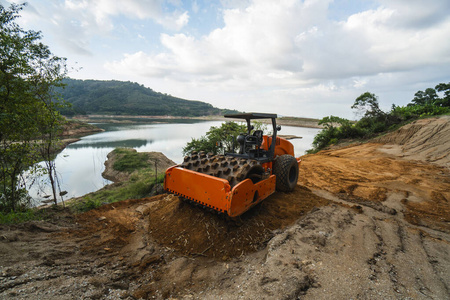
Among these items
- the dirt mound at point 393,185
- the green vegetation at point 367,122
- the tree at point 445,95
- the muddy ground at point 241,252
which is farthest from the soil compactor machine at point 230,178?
the tree at point 445,95

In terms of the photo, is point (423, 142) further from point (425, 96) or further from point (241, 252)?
point (425, 96)

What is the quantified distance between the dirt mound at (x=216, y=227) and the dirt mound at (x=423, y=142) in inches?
396

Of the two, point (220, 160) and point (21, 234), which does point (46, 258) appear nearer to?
point (21, 234)

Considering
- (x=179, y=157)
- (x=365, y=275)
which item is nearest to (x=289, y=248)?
(x=365, y=275)

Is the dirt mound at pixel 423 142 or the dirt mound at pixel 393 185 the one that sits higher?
the dirt mound at pixel 423 142

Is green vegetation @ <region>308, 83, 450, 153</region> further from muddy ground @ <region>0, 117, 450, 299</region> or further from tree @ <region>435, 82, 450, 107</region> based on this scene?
muddy ground @ <region>0, 117, 450, 299</region>

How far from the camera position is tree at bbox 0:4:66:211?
15.1ft

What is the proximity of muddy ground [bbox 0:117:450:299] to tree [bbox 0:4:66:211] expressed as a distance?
2270 millimetres

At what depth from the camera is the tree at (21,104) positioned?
462 cm


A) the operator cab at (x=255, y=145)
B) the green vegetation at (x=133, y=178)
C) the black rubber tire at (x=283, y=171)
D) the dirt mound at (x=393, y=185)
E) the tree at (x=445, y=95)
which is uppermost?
the tree at (x=445, y=95)

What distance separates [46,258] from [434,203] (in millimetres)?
8022

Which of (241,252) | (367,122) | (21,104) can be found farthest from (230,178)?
(367,122)

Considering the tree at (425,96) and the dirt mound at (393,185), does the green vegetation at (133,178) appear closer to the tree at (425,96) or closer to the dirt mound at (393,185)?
the dirt mound at (393,185)

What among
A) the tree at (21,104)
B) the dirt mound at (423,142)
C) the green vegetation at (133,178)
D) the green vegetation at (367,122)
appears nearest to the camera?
the tree at (21,104)
